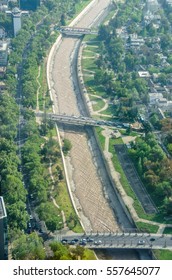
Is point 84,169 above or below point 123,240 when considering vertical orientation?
below

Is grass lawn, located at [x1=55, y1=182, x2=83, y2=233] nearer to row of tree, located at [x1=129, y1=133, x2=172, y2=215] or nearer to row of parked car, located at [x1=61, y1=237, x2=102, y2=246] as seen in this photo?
row of parked car, located at [x1=61, y1=237, x2=102, y2=246]

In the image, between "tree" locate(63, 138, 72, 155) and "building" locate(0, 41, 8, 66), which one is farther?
"building" locate(0, 41, 8, 66)

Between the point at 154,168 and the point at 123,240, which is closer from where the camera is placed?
the point at 123,240

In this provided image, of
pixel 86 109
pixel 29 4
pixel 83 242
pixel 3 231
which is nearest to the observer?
pixel 3 231

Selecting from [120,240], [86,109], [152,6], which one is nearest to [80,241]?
[120,240]

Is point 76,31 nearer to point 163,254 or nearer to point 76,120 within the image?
point 76,120

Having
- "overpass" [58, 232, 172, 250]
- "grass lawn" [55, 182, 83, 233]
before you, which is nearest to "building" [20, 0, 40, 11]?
"grass lawn" [55, 182, 83, 233]
